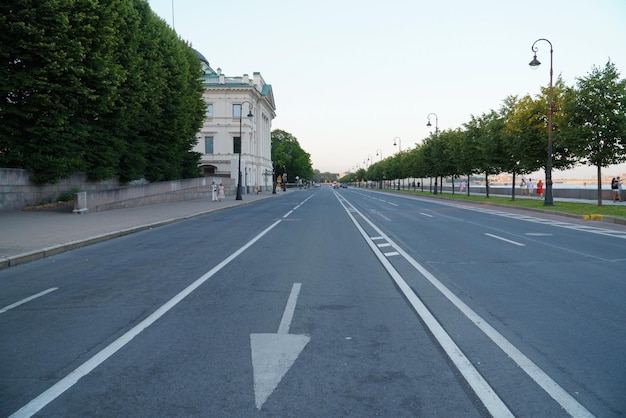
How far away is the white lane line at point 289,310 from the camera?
521 centimetres

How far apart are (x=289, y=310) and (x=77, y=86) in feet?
65.0

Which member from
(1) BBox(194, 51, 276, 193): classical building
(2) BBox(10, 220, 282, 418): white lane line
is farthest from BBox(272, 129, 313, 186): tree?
(2) BBox(10, 220, 282, 418): white lane line

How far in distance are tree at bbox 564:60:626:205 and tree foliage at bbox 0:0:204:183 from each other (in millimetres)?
25220

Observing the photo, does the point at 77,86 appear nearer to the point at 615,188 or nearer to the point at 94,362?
the point at 94,362

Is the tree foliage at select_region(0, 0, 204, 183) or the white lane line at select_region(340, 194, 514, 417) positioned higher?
the tree foliage at select_region(0, 0, 204, 183)

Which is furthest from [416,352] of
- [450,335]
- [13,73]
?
[13,73]

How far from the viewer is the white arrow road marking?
3710mm

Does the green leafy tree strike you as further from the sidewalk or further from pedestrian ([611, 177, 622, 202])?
pedestrian ([611, 177, 622, 202])

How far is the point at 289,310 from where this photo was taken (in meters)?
5.96

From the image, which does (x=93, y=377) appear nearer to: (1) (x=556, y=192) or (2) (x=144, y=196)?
(2) (x=144, y=196)

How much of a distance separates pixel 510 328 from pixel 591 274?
4.20 meters

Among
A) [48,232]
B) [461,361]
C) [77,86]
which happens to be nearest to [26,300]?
[461,361]

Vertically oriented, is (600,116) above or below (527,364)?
above

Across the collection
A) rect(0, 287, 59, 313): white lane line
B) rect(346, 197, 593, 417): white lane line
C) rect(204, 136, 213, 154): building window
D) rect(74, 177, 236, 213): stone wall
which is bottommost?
rect(0, 287, 59, 313): white lane line
